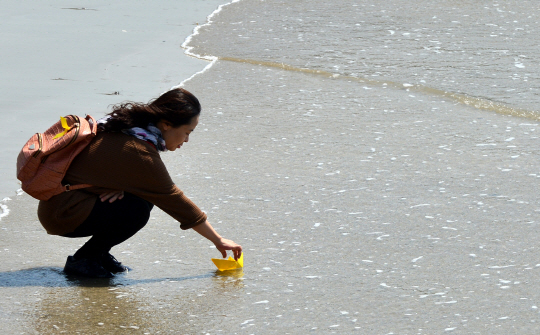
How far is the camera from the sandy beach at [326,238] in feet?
9.59

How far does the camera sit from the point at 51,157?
3092 mm

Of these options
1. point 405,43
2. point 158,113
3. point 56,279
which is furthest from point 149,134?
point 405,43

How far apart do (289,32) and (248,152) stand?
3.68 m

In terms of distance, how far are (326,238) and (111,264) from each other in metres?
1.05

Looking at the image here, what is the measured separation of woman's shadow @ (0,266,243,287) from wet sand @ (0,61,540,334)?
1 centimetres

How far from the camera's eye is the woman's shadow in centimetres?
319

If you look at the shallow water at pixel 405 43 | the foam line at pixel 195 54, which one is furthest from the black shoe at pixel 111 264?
the shallow water at pixel 405 43

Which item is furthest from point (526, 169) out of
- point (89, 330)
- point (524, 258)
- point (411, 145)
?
point (89, 330)

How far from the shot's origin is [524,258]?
11.3ft

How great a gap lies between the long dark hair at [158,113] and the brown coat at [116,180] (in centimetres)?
5

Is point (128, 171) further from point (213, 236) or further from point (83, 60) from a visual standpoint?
point (83, 60)

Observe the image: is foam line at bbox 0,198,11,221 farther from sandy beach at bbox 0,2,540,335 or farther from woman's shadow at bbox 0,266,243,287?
woman's shadow at bbox 0,266,243,287

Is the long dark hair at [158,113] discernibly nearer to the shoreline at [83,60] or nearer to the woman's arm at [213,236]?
the woman's arm at [213,236]

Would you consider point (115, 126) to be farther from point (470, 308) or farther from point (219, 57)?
point (219, 57)
